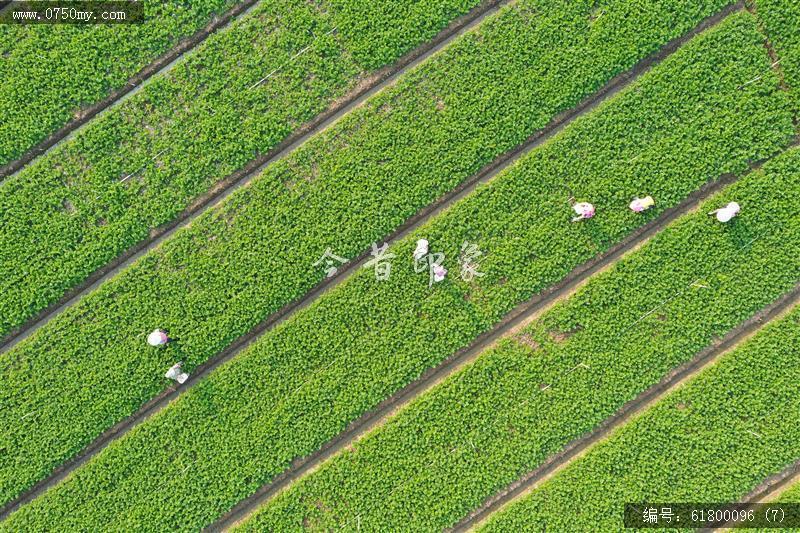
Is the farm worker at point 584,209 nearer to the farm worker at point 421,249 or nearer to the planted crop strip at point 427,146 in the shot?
the planted crop strip at point 427,146

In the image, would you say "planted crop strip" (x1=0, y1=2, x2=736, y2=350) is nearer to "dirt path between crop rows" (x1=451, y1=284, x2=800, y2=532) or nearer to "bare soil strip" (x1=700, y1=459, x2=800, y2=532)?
"dirt path between crop rows" (x1=451, y1=284, x2=800, y2=532)

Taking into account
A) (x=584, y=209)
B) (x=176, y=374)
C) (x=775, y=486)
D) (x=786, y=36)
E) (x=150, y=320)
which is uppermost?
(x=786, y=36)

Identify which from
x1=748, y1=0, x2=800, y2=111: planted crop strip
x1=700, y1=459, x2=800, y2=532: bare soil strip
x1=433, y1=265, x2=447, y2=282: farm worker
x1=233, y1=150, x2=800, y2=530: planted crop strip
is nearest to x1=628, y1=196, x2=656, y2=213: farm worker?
x1=233, y1=150, x2=800, y2=530: planted crop strip

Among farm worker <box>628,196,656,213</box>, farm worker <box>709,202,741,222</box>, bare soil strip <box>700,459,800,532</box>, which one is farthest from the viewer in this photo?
bare soil strip <box>700,459,800,532</box>

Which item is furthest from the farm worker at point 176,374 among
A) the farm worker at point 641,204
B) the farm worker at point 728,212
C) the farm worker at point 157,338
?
the farm worker at point 728,212

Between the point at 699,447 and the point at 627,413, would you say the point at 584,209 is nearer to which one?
the point at 627,413

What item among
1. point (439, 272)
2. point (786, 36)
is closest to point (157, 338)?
point (439, 272)
